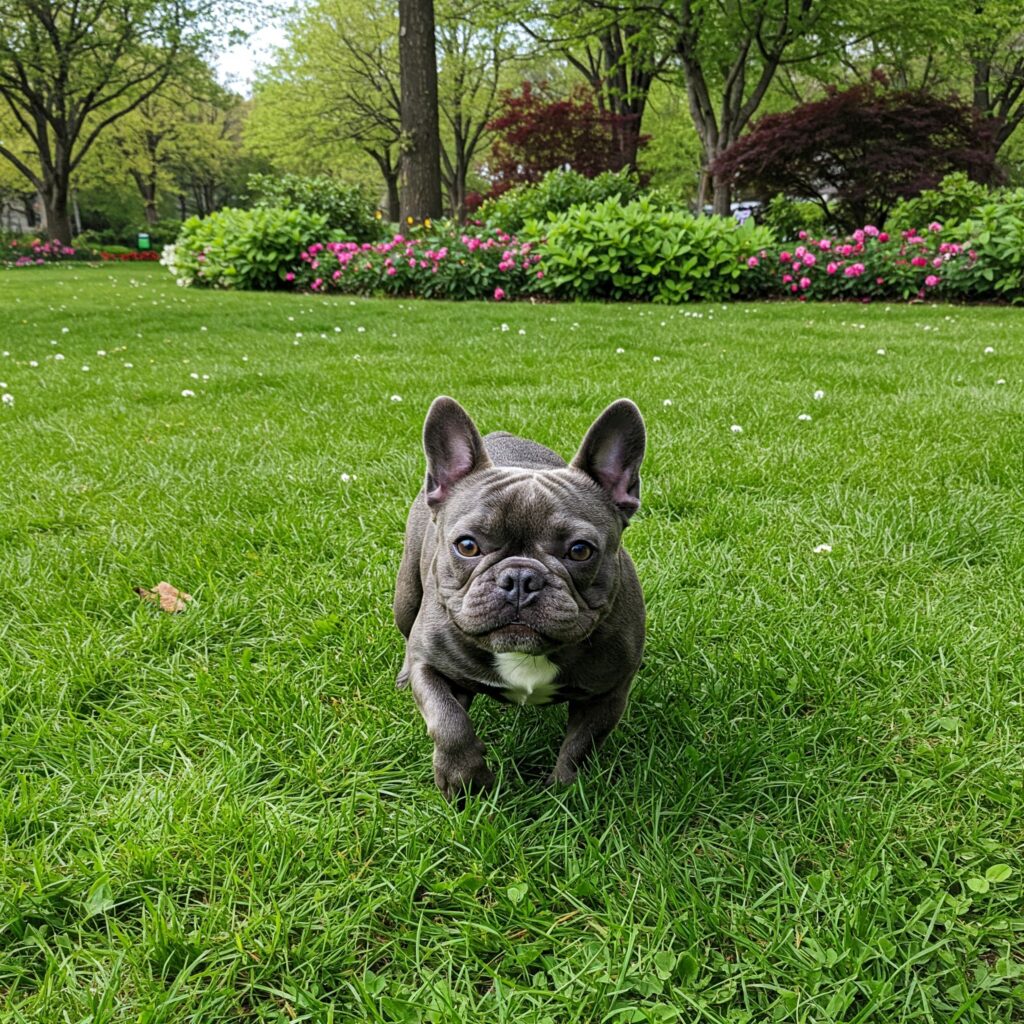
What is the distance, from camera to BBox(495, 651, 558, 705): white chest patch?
2.01m

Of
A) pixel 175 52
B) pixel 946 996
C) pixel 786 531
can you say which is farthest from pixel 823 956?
pixel 175 52

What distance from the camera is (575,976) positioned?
1561 mm

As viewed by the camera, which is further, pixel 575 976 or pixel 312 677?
pixel 312 677

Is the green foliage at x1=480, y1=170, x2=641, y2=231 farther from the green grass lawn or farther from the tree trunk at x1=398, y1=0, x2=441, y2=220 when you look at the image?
the green grass lawn

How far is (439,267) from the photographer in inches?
542

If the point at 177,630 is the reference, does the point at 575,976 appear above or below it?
below

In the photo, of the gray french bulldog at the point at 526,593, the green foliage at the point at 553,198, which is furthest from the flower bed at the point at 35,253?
the gray french bulldog at the point at 526,593

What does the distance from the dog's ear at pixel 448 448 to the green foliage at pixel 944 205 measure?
15489 millimetres

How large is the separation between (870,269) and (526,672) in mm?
13046

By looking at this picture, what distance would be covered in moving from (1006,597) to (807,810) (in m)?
1.63

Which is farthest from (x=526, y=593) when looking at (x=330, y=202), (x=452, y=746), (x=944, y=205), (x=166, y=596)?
(x=330, y=202)

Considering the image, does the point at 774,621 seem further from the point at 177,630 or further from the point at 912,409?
the point at 912,409

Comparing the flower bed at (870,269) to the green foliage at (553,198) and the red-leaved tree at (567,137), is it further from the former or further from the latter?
the red-leaved tree at (567,137)

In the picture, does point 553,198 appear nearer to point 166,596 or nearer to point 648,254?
point 648,254
